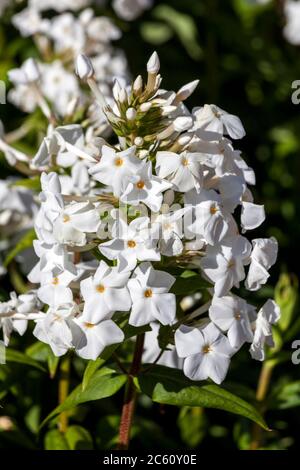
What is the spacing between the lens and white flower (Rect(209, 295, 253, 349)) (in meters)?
2.00

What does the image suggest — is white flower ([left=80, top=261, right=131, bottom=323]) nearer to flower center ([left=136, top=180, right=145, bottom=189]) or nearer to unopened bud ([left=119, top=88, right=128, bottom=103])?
flower center ([left=136, top=180, right=145, bottom=189])

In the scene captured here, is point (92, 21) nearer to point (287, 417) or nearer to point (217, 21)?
point (217, 21)

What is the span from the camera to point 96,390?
216 centimetres

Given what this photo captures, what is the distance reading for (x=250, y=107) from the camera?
4492 millimetres

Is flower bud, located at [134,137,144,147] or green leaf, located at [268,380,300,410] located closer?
flower bud, located at [134,137,144,147]

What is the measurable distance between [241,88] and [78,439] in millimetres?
2711

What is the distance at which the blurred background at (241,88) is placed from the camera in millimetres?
3166

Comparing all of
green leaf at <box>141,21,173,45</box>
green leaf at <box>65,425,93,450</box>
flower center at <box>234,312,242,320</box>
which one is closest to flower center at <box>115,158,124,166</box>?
flower center at <box>234,312,242,320</box>

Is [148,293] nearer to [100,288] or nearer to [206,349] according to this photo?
[100,288]

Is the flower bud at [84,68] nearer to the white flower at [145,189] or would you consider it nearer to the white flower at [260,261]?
the white flower at [145,189]

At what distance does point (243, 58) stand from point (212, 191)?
2.87m

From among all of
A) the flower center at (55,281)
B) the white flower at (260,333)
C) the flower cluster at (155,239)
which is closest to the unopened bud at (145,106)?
the flower cluster at (155,239)

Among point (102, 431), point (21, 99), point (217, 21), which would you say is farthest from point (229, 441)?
point (217, 21)

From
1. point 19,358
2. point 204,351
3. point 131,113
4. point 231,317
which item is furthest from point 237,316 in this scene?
point 19,358
